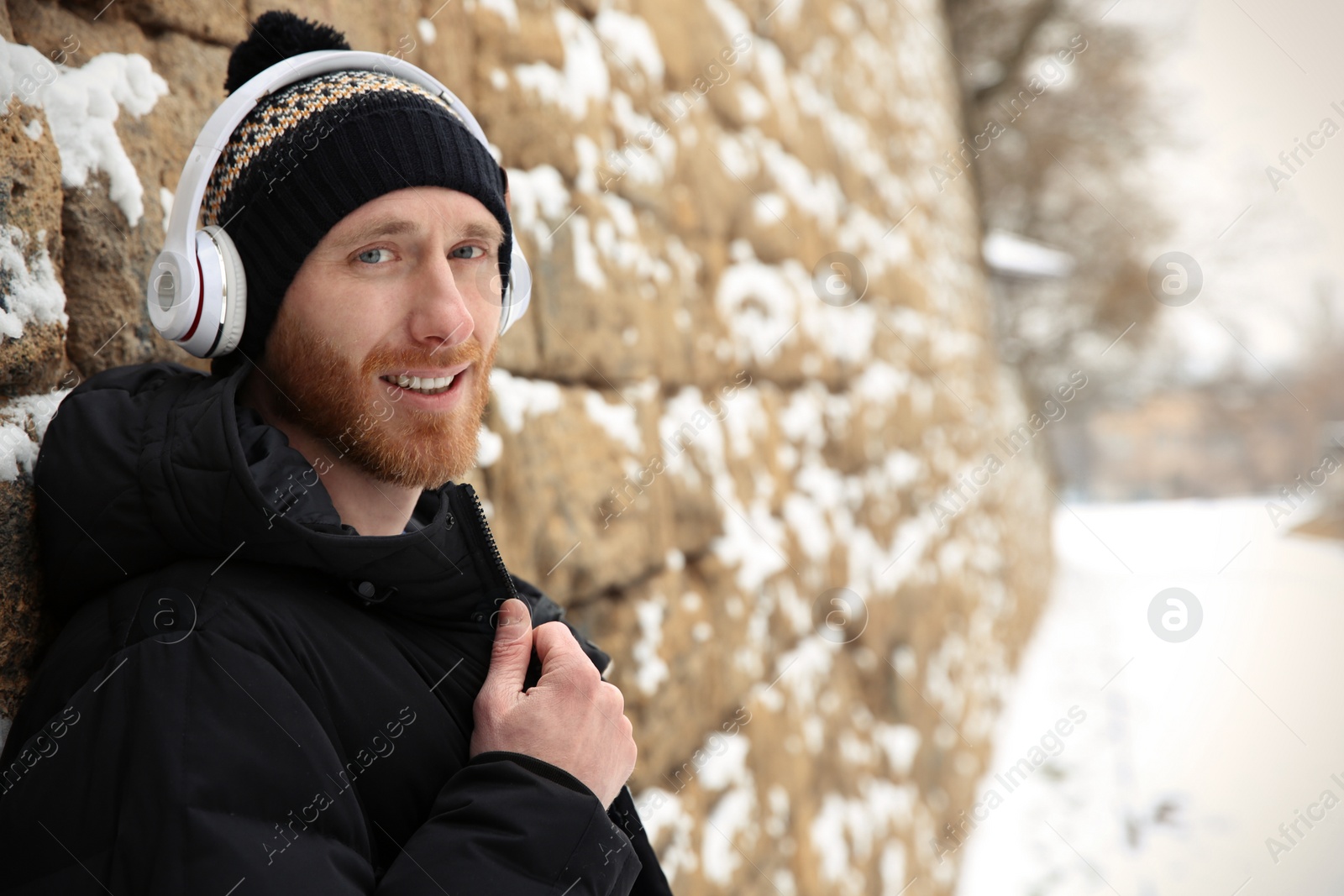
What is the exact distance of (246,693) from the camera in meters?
0.72

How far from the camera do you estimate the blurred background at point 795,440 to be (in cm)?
108

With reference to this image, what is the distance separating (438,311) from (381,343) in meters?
0.07

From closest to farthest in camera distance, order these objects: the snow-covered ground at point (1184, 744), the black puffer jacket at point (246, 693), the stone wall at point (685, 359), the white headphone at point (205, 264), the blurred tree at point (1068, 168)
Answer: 1. the black puffer jacket at point (246, 693)
2. the white headphone at point (205, 264)
3. the stone wall at point (685, 359)
4. the snow-covered ground at point (1184, 744)
5. the blurred tree at point (1068, 168)

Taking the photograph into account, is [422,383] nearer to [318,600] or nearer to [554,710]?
[318,600]

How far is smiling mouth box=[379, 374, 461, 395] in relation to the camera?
973mm

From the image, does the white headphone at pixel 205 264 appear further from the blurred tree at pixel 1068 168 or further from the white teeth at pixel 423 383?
the blurred tree at pixel 1068 168

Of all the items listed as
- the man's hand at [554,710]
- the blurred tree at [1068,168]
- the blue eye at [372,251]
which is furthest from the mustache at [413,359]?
the blurred tree at [1068,168]

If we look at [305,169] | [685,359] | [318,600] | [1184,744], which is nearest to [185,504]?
[318,600]

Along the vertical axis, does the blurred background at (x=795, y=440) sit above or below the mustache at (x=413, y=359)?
below

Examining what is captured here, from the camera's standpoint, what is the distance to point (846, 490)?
10.2ft

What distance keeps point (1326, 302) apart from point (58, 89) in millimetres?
13481

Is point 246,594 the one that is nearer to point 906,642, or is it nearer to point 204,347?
point 204,347

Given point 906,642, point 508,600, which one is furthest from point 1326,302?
point 508,600

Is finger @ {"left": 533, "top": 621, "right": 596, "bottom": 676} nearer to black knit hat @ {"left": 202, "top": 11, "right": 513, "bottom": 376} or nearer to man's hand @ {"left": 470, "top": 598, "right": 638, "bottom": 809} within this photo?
man's hand @ {"left": 470, "top": 598, "right": 638, "bottom": 809}
